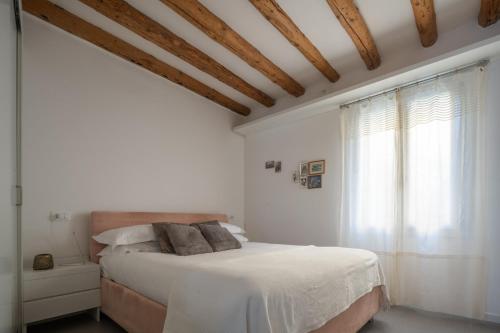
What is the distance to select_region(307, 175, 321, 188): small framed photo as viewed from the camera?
3.90 meters

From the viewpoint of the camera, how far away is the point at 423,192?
116 inches

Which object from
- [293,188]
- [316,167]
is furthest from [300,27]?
[293,188]

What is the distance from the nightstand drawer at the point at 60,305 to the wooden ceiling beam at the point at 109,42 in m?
2.56

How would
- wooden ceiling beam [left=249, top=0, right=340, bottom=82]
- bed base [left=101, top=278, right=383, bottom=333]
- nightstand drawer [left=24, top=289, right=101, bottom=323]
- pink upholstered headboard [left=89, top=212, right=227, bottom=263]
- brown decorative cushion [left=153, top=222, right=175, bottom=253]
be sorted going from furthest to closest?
pink upholstered headboard [left=89, top=212, right=227, bottom=263] → brown decorative cushion [left=153, top=222, right=175, bottom=253] → wooden ceiling beam [left=249, top=0, right=340, bottom=82] → nightstand drawer [left=24, top=289, right=101, bottom=323] → bed base [left=101, top=278, right=383, bottom=333]

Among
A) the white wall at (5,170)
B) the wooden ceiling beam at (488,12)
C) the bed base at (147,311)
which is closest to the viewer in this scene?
the white wall at (5,170)

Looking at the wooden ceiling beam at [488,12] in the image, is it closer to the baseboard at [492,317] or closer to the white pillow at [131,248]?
the baseboard at [492,317]

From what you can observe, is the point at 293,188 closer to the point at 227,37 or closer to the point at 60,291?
the point at 227,37

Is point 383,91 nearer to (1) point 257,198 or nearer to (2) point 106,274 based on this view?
(1) point 257,198

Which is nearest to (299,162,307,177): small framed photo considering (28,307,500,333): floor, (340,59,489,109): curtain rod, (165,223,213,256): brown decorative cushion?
(340,59,489,109): curtain rod

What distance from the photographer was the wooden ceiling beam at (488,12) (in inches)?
93.0

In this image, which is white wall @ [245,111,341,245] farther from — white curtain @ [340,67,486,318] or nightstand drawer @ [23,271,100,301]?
nightstand drawer @ [23,271,100,301]

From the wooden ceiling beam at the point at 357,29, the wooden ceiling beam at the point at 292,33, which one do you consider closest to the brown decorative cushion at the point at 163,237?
the wooden ceiling beam at the point at 292,33

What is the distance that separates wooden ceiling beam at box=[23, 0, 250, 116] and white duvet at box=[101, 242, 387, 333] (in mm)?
2365

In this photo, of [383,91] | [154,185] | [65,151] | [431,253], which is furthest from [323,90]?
[65,151]
